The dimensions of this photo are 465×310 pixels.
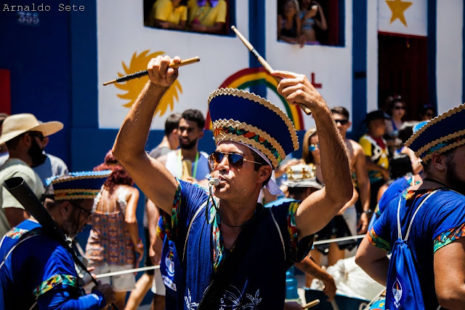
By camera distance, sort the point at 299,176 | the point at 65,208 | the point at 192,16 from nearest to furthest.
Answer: the point at 65,208 < the point at 299,176 < the point at 192,16

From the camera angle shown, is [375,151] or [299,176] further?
[375,151]

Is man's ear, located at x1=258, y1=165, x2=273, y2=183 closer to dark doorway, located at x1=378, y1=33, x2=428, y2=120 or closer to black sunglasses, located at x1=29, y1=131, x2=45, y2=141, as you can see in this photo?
black sunglasses, located at x1=29, y1=131, x2=45, y2=141

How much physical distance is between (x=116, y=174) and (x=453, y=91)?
24.1 ft

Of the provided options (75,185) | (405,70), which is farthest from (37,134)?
(405,70)

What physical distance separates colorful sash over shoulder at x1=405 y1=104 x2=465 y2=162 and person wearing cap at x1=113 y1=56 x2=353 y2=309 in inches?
25.5

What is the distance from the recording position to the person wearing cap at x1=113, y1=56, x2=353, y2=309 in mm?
2373

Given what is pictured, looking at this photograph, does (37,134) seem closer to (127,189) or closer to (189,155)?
(127,189)

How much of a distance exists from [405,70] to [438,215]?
8.39m

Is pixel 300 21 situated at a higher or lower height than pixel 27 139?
higher

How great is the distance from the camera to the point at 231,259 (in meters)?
2.42

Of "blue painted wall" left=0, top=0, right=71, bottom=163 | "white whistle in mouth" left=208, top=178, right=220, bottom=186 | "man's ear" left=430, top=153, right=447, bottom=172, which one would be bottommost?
"white whistle in mouth" left=208, top=178, right=220, bottom=186

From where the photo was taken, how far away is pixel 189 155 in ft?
18.0

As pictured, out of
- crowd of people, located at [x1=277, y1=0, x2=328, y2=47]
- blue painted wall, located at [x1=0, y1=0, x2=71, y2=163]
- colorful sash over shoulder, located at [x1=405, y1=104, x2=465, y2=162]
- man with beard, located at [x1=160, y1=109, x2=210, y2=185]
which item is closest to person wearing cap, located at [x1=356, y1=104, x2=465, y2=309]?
colorful sash over shoulder, located at [x1=405, y1=104, x2=465, y2=162]

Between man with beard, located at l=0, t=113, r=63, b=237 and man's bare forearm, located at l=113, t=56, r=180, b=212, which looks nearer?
man's bare forearm, located at l=113, t=56, r=180, b=212
